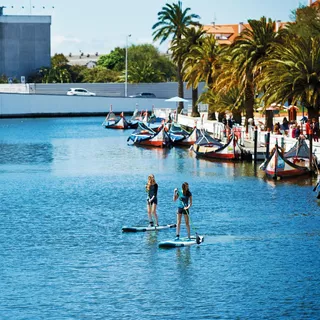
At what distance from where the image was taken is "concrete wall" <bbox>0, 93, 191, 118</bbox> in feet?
501

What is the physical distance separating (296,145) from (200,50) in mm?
41243

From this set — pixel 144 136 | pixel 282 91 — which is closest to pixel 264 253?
pixel 282 91

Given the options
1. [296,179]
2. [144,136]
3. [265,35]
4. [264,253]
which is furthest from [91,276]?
[144,136]

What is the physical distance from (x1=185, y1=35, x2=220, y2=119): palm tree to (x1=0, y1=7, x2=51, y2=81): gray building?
73.4m

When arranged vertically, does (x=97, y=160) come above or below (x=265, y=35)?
below

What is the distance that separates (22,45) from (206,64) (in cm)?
7827

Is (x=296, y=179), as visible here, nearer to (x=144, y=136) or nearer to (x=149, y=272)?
(x=149, y=272)

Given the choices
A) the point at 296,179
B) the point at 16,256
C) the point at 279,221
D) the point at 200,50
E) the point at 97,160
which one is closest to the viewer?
the point at 16,256

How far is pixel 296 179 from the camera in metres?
62.2

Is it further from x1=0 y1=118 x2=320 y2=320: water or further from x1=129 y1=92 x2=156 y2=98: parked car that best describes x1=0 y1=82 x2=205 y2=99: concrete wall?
x1=0 y1=118 x2=320 y2=320: water

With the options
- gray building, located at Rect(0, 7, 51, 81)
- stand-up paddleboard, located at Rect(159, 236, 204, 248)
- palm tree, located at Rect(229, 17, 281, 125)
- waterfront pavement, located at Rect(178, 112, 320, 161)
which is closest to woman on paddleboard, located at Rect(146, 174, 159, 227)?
stand-up paddleboard, located at Rect(159, 236, 204, 248)

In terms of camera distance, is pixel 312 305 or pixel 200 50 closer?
pixel 312 305

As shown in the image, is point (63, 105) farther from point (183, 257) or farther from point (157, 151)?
point (183, 257)

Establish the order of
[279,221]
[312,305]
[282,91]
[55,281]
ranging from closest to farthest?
[312,305] < [55,281] < [279,221] < [282,91]
